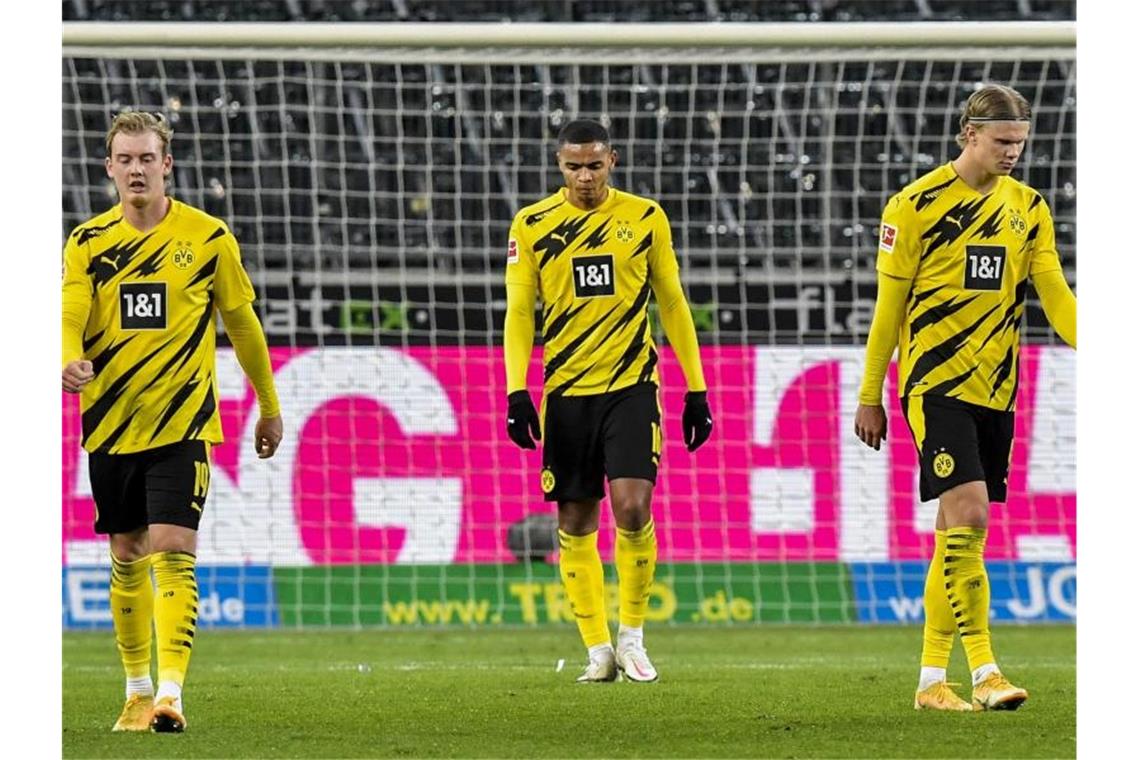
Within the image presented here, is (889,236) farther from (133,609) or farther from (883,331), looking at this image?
(133,609)

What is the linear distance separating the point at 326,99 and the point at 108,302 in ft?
34.3

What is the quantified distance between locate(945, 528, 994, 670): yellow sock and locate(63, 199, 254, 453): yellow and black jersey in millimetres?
2533

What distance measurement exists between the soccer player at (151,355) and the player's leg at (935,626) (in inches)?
91.5

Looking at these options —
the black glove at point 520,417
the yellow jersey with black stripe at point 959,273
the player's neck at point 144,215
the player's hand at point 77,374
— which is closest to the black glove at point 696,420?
the black glove at point 520,417

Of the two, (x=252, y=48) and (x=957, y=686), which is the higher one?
(x=252, y=48)

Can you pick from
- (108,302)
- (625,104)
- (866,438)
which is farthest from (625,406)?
(625,104)

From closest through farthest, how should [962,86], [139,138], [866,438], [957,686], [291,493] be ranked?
[139,138]
[866,438]
[957,686]
[291,493]
[962,86]

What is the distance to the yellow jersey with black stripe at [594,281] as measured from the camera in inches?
303

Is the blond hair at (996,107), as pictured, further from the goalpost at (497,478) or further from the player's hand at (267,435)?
the goalpost at (497,478)

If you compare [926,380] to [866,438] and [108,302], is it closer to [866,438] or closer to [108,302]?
[866,438]

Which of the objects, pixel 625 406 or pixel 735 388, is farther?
pixel 735 388

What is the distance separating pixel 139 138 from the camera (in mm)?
6262

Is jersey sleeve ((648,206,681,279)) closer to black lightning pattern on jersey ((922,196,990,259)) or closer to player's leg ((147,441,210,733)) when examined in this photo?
black lightning pattern on jersey ((922,196,990,259))

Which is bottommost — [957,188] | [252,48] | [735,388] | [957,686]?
[957,686]
